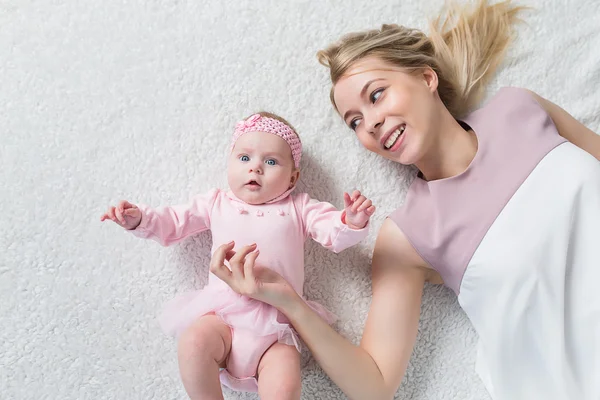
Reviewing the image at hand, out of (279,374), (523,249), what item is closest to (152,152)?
(279,374)

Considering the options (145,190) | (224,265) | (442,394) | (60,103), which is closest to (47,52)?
(60,103)

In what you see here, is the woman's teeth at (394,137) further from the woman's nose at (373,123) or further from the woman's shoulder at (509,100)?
the woman's shoulder at (509,100)

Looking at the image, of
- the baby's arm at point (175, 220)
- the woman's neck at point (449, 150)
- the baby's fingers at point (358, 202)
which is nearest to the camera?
the baby's fingers at point (358, 202)

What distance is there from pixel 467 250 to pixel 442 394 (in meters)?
0.34

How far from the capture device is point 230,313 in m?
1.15

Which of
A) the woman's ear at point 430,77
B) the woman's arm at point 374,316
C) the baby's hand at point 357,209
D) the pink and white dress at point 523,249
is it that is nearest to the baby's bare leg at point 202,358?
the woman's arm at point 374,316

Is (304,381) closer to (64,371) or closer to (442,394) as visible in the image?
(442,394)

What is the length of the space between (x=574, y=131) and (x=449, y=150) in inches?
11.7

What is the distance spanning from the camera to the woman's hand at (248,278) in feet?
3.59

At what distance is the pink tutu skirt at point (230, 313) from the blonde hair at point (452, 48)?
1.66 feet

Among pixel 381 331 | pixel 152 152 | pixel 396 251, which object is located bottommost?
pixel 381 331

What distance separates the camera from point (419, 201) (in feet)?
4.24

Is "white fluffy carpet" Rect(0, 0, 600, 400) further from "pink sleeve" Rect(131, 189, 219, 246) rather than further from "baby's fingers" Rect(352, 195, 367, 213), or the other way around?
"baby's fingers" Rect(352, 195, 367, 213)

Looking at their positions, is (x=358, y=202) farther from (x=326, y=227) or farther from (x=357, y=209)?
(x=326, y=227)
